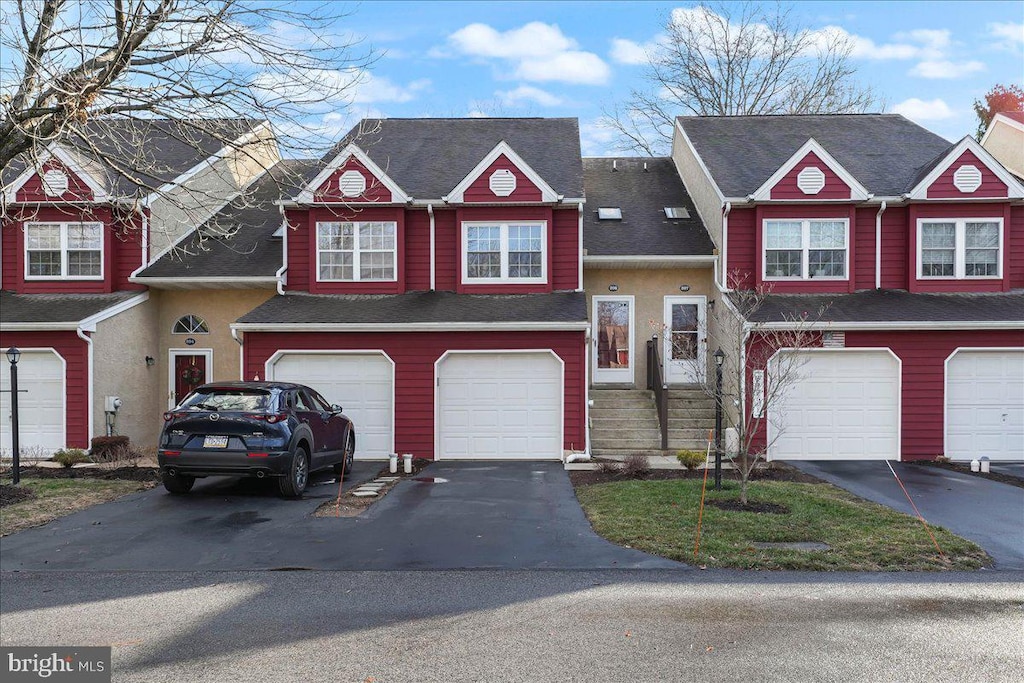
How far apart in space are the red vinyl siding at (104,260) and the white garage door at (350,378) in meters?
4.74

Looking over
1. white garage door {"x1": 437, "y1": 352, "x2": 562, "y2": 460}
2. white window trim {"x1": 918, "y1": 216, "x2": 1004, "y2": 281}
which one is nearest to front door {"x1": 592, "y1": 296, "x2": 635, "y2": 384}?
white garage door {"x1": 437, "y1": 352, "x2": 562, "y2": 460}

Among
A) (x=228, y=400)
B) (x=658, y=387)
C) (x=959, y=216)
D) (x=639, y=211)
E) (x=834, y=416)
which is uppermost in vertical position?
(x=639, y=211)

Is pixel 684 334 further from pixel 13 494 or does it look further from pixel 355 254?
pixel 13 494

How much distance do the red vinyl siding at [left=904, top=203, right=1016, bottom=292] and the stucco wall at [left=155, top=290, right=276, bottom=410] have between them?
14.8 meters

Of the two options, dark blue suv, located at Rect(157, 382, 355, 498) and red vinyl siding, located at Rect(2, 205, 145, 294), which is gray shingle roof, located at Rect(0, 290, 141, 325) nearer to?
red vinyl siding, located at Rect(2, 205, 145, 294)

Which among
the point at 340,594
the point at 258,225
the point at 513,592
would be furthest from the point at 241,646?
the point at 258,225

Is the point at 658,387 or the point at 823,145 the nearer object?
the point at 658,387

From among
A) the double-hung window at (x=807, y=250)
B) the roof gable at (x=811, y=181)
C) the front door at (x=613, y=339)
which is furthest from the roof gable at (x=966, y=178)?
the front door at (x=613, y=339)

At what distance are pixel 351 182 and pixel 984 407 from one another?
14.6 metres

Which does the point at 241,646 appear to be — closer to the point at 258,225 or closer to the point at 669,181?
the point at 258,225

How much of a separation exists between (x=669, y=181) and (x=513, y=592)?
16.6m

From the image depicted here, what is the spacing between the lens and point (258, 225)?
18.9 meters

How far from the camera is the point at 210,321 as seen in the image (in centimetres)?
1734

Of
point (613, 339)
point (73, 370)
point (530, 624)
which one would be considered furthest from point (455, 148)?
point (530, 624)
